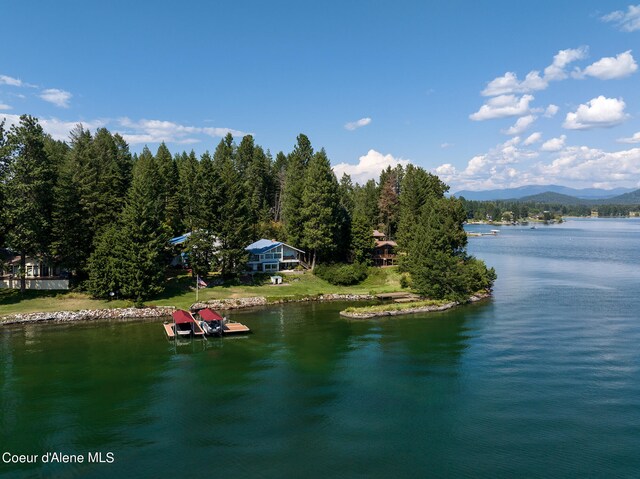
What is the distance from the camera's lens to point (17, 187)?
52969mm

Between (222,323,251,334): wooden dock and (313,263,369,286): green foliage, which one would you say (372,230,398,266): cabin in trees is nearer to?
(313,263,369,286): green foliage

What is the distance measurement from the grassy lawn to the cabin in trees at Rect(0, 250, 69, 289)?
2.14 metres

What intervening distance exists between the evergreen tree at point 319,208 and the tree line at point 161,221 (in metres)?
0.19

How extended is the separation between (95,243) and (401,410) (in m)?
47.1

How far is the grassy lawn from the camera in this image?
2120 inches

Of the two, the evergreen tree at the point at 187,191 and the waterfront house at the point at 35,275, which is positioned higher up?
the evergreen tree at the point at 187,191

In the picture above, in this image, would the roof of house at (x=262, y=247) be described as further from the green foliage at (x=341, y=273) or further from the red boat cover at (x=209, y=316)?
the red boat cover at (x=209, y=316)

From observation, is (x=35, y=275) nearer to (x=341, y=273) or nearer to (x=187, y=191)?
(x=187, y=191)

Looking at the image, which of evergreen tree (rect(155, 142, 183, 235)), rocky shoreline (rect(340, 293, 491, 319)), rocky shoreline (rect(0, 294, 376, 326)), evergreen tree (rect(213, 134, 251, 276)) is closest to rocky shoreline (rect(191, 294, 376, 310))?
rocky shoreline (rect(0, 294, 376, 326))

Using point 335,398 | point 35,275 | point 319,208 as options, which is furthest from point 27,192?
point 335,398

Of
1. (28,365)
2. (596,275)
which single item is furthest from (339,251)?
(28,365)

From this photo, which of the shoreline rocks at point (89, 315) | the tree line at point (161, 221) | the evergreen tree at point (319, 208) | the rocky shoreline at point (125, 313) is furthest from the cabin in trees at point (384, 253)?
the shoreline rocks at point (89, 315)

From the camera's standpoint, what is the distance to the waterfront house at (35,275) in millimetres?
59803

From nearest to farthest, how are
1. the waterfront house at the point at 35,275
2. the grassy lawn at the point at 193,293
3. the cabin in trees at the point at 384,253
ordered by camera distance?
the grassy lawn at the point at 193,293 < the waterfront house at the point at 35,275 < the cabin in trees at the point at 384,253
